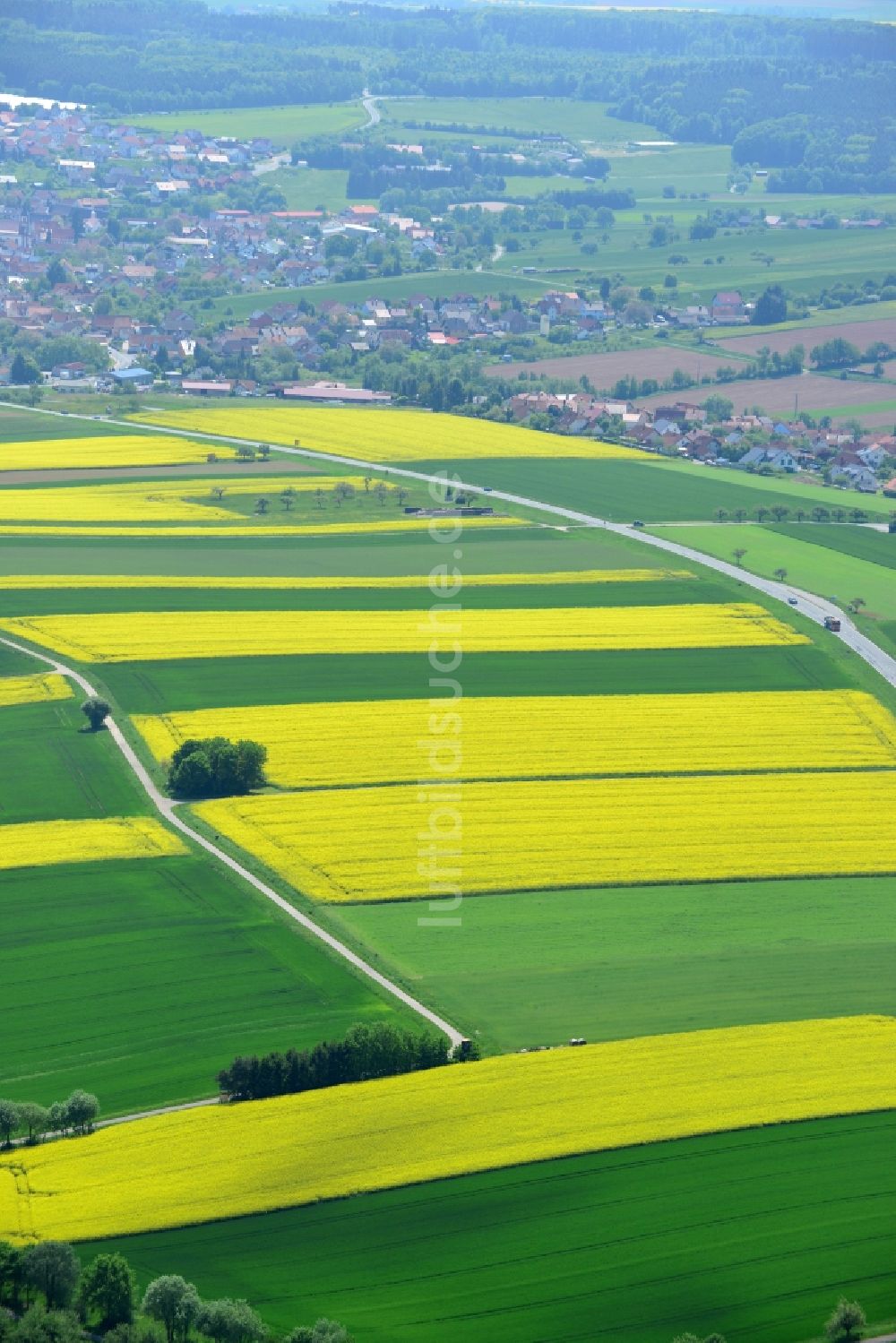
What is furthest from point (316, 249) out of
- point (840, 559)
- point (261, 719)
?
point (261, 719)

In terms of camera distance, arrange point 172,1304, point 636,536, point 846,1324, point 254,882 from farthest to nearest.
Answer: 1. point 636,536
2. point 254,882
3. point 846,1324
4. point 172,1304

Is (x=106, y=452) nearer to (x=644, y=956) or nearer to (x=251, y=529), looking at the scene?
(x=251, y=529)

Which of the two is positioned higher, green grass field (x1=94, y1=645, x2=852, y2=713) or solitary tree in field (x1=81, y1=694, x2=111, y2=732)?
green grass field (x1=94, y1=645, x2=852, y2=713)

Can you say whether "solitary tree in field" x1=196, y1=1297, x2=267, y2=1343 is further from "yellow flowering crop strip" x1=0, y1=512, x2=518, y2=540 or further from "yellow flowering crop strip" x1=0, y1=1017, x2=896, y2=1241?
"yellow flowering crop strip" x1=0, y1=512, x2=518, y2=540

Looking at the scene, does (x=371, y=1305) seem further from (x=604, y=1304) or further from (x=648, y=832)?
(x=648, y=832)

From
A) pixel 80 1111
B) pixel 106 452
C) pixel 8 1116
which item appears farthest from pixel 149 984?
pixel 106 452

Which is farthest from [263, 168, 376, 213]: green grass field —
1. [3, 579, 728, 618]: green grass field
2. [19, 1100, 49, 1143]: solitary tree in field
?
[19, 1100, 49, 1143]: solitary tree in field

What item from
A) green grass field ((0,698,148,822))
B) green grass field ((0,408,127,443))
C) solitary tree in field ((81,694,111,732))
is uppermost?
green grass field ((0,408,127,443))
